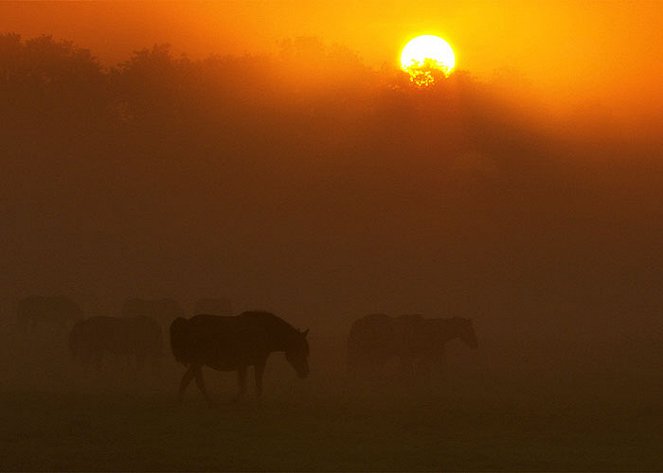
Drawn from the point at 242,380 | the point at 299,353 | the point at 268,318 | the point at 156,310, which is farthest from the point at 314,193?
the point at 242,380

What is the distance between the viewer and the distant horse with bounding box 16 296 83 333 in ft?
181

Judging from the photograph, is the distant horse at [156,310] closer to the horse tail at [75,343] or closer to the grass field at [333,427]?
the horse tail at [75,343]

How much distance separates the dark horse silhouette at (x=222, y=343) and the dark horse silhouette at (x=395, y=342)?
999 cm

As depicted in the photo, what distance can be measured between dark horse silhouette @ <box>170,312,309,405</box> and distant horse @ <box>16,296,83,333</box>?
86.1 feet

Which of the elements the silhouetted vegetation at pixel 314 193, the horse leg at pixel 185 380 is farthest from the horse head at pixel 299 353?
the silhouetted vegetation at pixel 314 193

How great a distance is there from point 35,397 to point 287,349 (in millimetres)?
5592

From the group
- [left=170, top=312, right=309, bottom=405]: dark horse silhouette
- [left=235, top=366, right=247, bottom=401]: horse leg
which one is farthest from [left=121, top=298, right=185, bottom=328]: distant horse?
[left=235, top=366, right=247, bottom=401]: horse leg

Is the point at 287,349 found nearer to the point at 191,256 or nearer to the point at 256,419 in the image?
the point at 256,419

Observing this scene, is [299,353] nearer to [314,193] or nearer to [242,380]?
[242,380]

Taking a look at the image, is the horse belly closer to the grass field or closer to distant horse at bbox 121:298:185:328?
the grass field

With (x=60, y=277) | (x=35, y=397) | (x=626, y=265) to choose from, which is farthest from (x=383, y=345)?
(x=626, y=265)

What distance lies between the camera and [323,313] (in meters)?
77.8

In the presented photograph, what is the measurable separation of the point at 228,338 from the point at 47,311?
91.6ft

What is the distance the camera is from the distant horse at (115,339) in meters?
39.7
